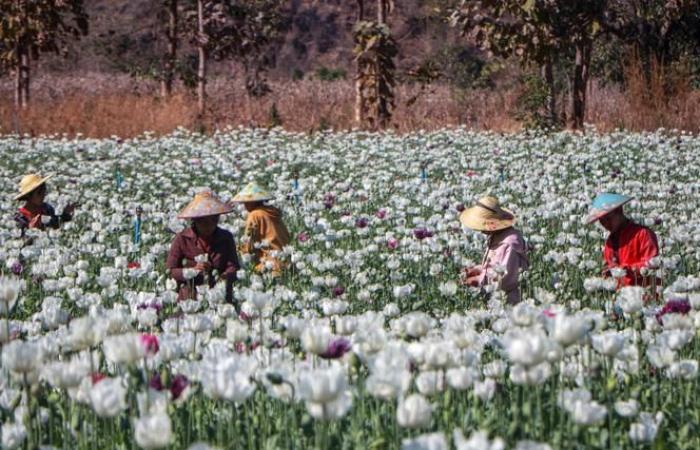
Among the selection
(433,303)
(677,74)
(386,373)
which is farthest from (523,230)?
(677,74)

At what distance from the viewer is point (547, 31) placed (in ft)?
69.9

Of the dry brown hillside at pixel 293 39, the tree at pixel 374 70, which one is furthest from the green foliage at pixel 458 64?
the tree at pixel 374 70

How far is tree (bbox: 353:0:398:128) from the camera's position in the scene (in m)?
22.7

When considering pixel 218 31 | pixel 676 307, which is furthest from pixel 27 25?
pixel 676 307

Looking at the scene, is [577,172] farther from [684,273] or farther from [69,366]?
[69,366]

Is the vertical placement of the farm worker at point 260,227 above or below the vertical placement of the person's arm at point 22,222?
above

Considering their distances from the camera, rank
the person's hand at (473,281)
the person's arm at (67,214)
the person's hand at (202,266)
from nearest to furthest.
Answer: the person's hand at (202,266) < the person's hand at (473,281) < the person's arm at (67,214)

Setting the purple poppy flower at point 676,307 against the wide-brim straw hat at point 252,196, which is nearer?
the purple poppy flower at point 676,307

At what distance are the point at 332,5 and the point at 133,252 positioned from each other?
8335cm

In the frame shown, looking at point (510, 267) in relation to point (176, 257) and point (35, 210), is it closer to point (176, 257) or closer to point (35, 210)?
point (176, 257)

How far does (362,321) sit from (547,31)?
1878 centimetres

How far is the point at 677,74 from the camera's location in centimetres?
2052

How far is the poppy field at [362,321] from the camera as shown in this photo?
9.27 ft

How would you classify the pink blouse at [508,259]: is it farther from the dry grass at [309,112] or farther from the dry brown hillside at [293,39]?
the dry brown hillside at [293,39]
